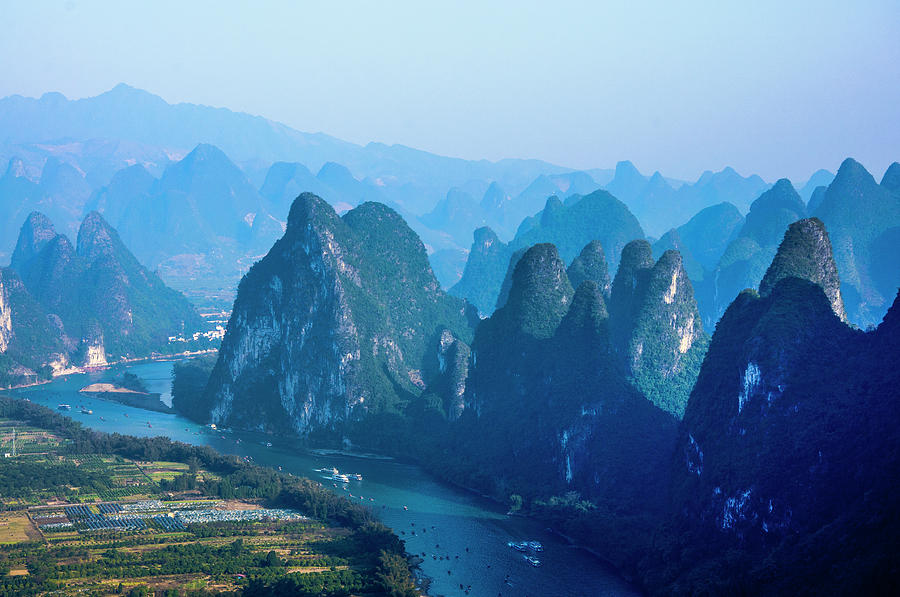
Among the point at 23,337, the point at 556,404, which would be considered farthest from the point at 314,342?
the point at 23,337

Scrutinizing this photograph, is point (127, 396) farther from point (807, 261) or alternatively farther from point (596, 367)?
point (807, 261)

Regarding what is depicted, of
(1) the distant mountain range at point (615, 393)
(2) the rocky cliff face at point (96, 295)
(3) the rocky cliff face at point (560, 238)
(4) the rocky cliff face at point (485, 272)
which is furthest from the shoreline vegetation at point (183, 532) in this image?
(4) the rocky cliff face at point (485, 272)

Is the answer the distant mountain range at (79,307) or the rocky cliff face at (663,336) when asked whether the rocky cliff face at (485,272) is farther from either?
the rocky cliff face at (663,336)

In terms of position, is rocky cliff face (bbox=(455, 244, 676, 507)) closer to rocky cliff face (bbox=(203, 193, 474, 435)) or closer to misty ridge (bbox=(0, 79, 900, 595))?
misty ridge (bbox=(0, 79, 900, 595))

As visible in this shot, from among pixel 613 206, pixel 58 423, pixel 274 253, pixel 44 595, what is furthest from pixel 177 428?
pixel 613 206

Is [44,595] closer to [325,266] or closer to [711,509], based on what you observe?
[711,509]
